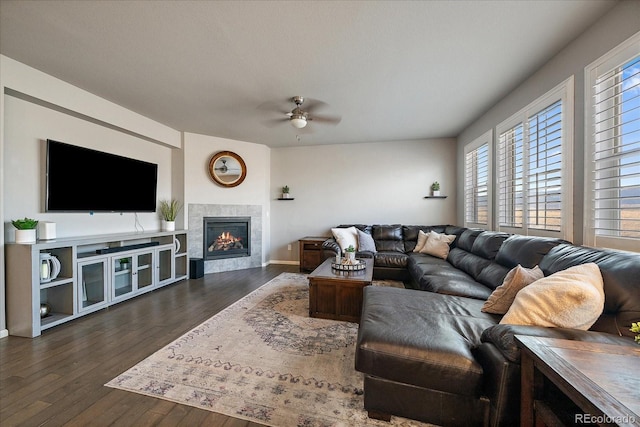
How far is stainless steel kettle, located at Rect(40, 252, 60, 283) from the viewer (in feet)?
7.86

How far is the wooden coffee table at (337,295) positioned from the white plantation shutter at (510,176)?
76.2 inches

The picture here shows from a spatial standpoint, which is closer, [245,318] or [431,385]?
[431,385]

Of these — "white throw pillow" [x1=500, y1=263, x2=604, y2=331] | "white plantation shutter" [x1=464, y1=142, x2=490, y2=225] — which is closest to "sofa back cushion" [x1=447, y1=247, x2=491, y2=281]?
"white plantation shutter" [x1=464, y1=142, x2=490, y2=225]

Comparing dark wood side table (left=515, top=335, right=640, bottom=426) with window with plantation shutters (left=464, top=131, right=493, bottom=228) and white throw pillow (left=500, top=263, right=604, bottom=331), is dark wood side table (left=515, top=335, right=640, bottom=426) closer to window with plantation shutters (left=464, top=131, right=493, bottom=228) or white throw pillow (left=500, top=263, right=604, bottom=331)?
white throw pillow (left=500, top=263, right=604, bottom=331)

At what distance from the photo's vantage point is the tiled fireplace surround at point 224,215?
452cm

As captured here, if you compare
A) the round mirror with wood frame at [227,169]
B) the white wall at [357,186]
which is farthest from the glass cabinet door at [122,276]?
the white wall at [357,186]

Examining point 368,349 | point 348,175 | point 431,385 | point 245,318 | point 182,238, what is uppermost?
point 348,175

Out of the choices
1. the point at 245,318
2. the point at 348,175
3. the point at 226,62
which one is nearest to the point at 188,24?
the point at 226,62

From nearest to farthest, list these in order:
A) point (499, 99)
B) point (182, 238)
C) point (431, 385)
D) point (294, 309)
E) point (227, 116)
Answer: point (431, 385) < point (294, 309) < point (499, 99) < point (227, 116) < point (182, 238)

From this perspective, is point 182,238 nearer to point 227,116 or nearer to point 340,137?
point 227,116

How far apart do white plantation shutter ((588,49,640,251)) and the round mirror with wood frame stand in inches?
187

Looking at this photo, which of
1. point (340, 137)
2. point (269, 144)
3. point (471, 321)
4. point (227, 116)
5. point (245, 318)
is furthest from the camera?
point (269, 144)

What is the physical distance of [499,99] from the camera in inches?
126

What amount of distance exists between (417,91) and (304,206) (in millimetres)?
3236
